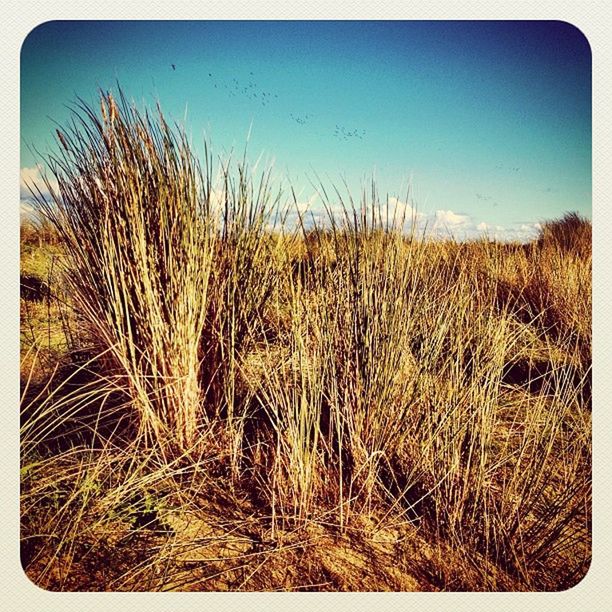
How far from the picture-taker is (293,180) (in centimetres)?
140

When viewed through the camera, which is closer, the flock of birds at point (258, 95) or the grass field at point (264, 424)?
the grass field at point (264, 424)

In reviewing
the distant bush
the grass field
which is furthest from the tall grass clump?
the distant bush

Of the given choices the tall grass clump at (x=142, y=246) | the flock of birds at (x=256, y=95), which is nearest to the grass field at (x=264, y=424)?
the tall grass clump at (x=142, y=246)

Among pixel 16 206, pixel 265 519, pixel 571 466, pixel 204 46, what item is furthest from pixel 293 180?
pixel 571 466

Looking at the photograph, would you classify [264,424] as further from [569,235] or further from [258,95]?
[569,235]

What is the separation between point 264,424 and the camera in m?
1.41

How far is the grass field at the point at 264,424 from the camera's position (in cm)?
124

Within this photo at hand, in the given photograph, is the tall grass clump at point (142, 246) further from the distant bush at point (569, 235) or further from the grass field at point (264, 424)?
the distant bush at point (569, 235)

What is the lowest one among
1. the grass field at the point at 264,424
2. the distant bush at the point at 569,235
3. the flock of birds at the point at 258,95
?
the grass field at the point at 264,424

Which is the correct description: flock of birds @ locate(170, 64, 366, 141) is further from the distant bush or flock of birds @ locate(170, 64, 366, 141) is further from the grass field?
the distant bush

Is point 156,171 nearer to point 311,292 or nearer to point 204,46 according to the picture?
point 204,46

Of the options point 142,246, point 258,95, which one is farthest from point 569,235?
point 142,246

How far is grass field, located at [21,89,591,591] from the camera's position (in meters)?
1.24

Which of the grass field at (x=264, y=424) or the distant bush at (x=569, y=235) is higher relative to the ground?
the distant bush at (x=569, y=235)
